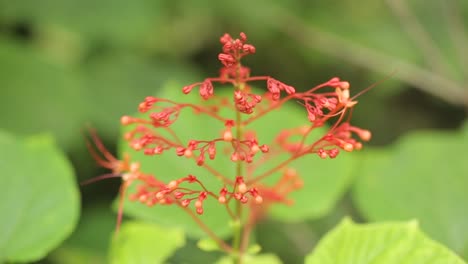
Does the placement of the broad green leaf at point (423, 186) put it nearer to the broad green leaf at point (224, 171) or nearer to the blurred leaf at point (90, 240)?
the broad green leaf at point (224, 171)

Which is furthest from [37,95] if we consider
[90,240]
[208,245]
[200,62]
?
[208,245]

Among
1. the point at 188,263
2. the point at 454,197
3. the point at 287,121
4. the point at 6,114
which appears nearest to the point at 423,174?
the point at 454,197

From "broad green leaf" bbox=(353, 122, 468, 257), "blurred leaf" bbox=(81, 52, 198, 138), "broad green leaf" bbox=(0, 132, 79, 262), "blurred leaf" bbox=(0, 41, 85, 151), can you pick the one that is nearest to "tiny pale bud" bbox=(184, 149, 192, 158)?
"broad green leaf" bbox=(0, 132, 79, 262)

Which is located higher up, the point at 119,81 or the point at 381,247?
the point at 381,247

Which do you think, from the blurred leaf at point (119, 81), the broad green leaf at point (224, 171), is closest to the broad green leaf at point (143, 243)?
the broad green leaf at point (224, 171)

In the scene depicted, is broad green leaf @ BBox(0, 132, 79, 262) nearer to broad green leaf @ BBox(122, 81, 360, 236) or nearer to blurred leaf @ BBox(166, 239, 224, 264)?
broad green leaf @ BBox(122, 81, 360, 236)

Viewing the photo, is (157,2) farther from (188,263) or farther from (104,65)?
(188,263)

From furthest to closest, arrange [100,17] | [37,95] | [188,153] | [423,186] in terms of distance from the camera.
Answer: [100,17] < [37,95] < [423,186] < [188,153]

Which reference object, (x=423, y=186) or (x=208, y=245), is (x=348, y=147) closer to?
(x=208, y=245)
